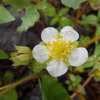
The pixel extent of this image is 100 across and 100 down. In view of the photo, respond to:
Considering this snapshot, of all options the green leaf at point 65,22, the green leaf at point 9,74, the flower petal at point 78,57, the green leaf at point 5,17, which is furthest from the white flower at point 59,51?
the green leaf at point 9,74

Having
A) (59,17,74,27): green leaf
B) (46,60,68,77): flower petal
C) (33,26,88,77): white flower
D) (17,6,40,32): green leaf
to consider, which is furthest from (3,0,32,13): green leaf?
(46,60,68,77): flower petal

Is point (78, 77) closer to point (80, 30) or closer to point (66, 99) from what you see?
point (66, 99)

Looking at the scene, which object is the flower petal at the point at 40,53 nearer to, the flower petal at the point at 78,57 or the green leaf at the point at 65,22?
the flower petal at the point at 78,57

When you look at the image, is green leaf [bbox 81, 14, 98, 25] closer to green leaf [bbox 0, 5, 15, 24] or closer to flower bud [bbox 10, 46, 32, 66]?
flower bud [bbox 10, 46, 32, 66]

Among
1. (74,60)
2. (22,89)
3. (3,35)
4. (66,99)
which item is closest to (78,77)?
(66,99)

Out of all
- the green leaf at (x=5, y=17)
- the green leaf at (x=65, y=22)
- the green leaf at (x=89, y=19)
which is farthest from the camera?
the green leaf at (x=89, y=19)

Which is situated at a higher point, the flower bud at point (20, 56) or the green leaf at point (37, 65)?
the flower bud at point (20, 56)

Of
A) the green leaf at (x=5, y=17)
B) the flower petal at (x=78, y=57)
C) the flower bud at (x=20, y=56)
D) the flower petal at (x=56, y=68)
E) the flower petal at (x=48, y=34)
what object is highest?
the green leaf at (x=5, y=17)
